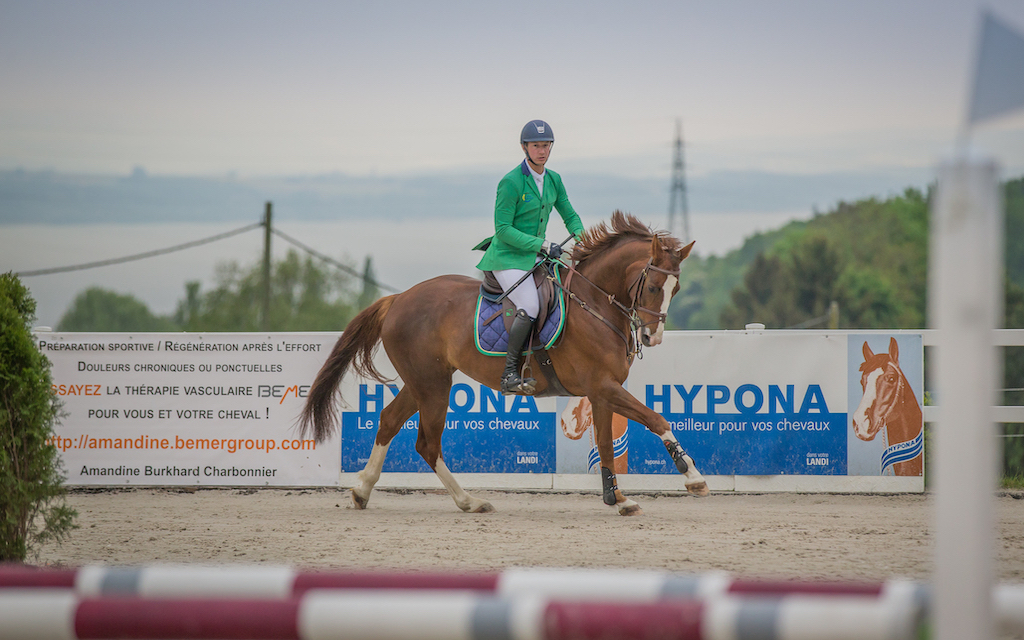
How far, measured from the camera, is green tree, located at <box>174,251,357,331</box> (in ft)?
190

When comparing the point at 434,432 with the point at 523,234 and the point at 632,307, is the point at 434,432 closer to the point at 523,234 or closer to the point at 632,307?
the point at 523,234

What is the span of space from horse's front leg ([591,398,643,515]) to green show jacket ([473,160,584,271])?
1.43m

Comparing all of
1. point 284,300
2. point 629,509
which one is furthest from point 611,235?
point 284,300

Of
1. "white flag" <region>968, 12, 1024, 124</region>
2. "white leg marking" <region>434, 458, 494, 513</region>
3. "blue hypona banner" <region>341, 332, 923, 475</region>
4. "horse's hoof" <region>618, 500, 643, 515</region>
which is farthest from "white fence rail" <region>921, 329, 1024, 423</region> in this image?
"white flag" <region>968, 12, 1024, 124</region>

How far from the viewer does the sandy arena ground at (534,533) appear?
19.1ft

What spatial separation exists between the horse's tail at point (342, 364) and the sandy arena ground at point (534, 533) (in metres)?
0.81

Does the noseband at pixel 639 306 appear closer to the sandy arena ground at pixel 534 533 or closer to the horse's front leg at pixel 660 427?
the horse's front leg at pixel 660 427

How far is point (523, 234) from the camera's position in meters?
8.36

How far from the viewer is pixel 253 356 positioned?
10500 mm

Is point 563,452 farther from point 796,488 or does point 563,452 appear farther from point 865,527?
point 865,527

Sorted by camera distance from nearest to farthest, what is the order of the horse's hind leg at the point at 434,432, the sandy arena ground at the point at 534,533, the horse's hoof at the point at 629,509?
the sandy arena ground at the point at 534,533
the horse's hoof at the point at 629,509
the horse's hind leg at the point at 434,432

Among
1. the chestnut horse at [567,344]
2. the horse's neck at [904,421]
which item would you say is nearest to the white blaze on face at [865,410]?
the horse's neck at [904,421]

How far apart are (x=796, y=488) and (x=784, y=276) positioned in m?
62.9

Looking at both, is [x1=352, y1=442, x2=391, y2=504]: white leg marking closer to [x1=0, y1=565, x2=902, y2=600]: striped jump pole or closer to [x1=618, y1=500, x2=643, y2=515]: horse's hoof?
[x1=618, y1=500, x2=643, y2=515]: horse's hoof
